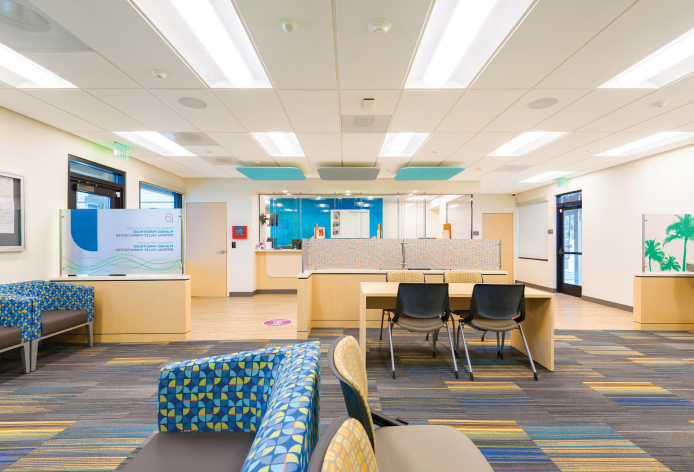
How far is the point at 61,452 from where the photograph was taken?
7.17 feet

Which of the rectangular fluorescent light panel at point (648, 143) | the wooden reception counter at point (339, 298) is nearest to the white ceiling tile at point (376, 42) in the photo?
the wooden reception counter at point (339, 298)

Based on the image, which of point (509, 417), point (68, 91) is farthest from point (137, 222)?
point (509, 417)

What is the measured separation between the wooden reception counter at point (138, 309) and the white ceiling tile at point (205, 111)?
2225 millimetres

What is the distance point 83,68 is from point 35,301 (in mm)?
2453

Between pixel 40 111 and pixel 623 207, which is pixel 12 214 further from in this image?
→ pixel 623 207

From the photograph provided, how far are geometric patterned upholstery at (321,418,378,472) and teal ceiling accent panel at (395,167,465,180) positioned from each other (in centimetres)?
627

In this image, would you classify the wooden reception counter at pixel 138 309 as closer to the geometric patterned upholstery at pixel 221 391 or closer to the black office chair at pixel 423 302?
the black office chair at pixel 423 302

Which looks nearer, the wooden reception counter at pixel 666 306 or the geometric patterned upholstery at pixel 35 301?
the geometric patterned upholstery at pixel 35 301

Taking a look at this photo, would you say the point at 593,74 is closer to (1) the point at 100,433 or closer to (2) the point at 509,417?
(2) the point at 509,417

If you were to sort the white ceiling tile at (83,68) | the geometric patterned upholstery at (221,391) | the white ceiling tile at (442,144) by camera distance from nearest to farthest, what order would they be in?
1. the geometric patterned upholstery at (221,391)
2. the white ceiling tile at (83,68)
3. the white ceiling tile at (442,144)

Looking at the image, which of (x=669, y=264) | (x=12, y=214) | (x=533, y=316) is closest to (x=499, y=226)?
(x=669, y=264)

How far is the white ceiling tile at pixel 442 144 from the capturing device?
4815 millimetres

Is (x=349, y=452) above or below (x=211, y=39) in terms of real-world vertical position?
below

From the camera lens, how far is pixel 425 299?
11.5 feet
